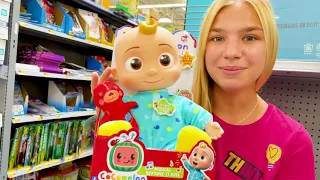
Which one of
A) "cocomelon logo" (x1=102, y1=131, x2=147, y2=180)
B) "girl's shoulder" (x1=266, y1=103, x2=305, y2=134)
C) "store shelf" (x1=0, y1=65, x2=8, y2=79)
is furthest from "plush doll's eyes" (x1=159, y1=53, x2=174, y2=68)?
"store shelf" (x1=0, y1=65, x2=8, y2=79)

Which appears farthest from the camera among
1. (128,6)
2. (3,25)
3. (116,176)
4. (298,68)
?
(128,6)

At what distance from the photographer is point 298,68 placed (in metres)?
1.29

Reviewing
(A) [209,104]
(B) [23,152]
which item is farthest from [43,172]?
(A) [209,104]

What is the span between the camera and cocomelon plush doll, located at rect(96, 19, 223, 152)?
822mm

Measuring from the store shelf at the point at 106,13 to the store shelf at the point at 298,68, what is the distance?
189 centimetres

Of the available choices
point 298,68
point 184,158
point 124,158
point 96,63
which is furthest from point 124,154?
point 96,63

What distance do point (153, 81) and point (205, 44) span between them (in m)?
0.22

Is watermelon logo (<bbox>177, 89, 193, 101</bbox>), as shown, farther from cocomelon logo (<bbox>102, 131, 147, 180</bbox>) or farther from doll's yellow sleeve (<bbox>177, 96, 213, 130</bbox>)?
cocomelon logo (<bbox>102, 131, 147, 180</bbox>)

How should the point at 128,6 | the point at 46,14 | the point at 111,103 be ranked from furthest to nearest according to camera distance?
the point at 128,6
the point at 46,14
the point at 111,103

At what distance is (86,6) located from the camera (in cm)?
283

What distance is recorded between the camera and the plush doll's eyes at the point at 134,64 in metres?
0.83

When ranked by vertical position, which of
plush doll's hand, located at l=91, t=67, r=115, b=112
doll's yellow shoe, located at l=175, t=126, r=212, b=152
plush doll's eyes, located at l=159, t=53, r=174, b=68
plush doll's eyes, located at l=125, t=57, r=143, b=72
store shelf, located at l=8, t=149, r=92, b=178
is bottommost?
store shelf, located at l=8, t=149, r=92, b=178

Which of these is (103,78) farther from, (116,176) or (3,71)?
(3,71)

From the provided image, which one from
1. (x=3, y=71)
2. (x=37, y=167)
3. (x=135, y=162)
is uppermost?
(x=3, y=71)
